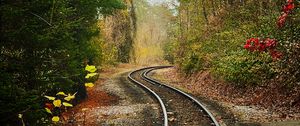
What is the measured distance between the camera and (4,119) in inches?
302

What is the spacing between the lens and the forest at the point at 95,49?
834 cm

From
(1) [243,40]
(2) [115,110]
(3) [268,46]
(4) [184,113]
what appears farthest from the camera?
(1) [243,40]

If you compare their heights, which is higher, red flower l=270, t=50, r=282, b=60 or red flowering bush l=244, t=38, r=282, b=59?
red flowering bush l=244, t=38, r=282, b=59

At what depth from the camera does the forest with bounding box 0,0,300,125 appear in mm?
8336

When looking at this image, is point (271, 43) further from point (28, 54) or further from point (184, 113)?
point (28, 54)

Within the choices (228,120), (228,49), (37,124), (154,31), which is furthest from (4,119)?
(154,31)

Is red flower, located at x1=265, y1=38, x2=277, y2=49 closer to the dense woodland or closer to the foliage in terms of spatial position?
the dense woodland

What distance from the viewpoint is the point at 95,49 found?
21672 millimetres

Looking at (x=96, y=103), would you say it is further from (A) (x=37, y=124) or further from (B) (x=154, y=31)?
(B) (x=154, y=31)

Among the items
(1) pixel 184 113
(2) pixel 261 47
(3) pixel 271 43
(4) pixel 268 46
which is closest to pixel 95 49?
(1) pixel 184 113

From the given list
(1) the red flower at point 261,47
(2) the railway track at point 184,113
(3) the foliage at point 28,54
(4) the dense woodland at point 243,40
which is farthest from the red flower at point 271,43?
(3) the foliage at point 28,54

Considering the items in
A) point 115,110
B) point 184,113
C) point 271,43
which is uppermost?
point 271,43

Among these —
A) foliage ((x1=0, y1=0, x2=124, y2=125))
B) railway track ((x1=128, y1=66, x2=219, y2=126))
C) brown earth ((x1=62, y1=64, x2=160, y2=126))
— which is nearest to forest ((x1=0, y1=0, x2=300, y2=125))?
foliage ((x1=0, y1=0, x2=124, y2=125))

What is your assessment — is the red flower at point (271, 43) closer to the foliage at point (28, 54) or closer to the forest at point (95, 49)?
the forest at point (95, 49)
